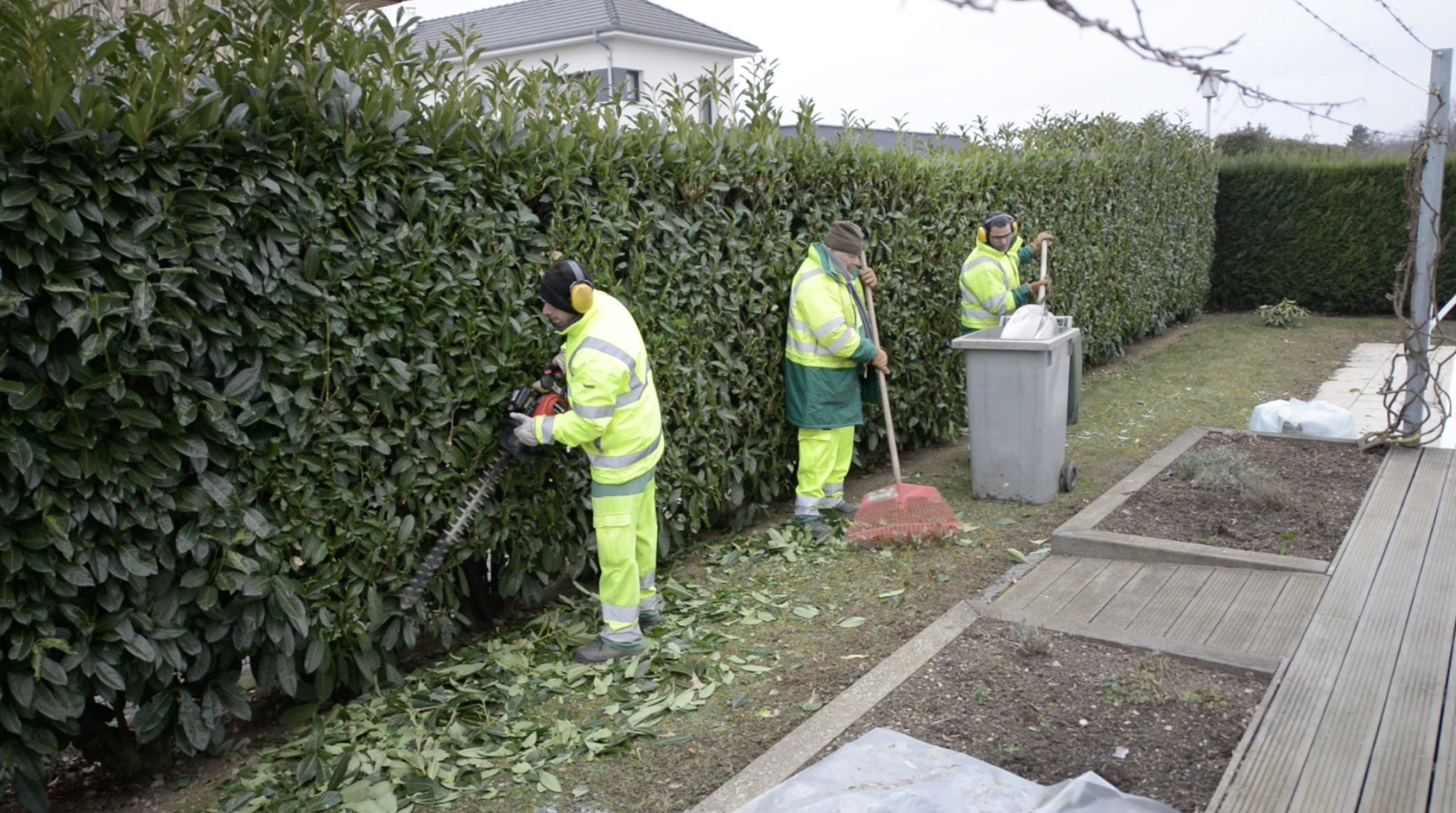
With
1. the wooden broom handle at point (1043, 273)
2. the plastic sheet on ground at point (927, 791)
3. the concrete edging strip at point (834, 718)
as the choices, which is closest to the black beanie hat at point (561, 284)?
the concrete edging strip at point (834, 718)

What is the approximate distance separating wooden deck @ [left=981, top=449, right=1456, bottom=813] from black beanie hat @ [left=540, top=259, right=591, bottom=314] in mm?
2445

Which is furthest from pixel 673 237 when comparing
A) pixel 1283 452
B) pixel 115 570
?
pixel 1283 452

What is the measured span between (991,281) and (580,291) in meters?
4.56

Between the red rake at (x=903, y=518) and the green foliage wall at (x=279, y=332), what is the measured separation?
3.25ft

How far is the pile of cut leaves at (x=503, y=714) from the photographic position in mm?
3971

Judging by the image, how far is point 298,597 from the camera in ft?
14.2

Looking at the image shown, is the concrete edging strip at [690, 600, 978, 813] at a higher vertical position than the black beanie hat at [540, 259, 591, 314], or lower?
lower

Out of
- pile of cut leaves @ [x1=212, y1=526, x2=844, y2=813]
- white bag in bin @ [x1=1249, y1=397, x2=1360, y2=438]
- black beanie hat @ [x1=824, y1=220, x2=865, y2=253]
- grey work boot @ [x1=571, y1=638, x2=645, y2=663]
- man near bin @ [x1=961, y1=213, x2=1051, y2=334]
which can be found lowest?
pile of cut leaves @ [x1=212, y1=526, x2=844, y2=813]

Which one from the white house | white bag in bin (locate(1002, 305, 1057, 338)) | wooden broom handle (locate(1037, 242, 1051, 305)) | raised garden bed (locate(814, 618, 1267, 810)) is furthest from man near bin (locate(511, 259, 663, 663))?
the white house

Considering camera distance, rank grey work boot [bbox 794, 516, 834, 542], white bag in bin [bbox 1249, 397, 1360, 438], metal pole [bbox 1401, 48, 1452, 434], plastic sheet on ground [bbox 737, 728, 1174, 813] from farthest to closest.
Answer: white bag in bin [bbox 1249, 397, 1360, 438]
metal pole [bbox 1401, 48, 1452, 434]
grey work boot [bbox 794, 516, 834, 542]
plastic sheet on ground [bbox 737, 728, 1174, 813]

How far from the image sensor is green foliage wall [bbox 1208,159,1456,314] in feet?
56.9

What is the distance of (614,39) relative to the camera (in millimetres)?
31953

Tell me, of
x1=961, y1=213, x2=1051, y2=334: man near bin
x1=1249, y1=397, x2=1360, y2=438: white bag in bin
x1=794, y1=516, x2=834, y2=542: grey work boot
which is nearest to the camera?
x1=794, y1=516, x2=834, y2=542: grey work boot

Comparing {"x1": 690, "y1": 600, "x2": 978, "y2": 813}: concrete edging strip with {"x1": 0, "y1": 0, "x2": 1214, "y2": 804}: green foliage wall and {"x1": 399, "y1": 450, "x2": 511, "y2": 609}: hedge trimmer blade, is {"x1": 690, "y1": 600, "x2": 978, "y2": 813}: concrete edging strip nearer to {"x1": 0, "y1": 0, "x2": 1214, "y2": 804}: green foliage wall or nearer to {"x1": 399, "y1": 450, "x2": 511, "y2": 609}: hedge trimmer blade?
{"x1": 399, "y1": 450, "x2": 511, "y2": 609}: hedge trimmer blade
